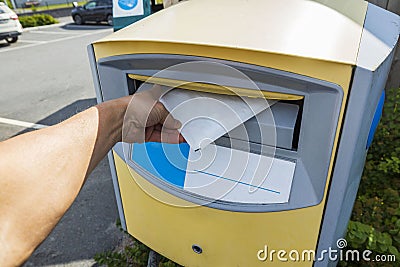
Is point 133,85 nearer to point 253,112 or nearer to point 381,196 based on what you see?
point 253,112

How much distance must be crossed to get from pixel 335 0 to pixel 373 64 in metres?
0.49

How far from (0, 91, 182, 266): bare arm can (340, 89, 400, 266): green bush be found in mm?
1075

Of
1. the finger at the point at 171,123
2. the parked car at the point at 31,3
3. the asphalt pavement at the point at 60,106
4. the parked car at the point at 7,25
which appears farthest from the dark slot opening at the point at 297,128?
the parked car at the point at 31,3

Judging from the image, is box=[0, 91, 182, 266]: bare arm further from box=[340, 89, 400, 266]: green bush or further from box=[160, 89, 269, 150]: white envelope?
box=[340, 89, 400, 266]: green bush

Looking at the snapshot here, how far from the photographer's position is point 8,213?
2.08 feet

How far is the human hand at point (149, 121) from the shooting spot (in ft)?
3.37

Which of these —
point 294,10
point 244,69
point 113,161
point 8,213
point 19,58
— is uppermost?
point 294,10

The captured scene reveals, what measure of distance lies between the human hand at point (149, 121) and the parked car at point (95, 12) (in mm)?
11457

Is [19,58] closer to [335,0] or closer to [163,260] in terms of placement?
[163,260]

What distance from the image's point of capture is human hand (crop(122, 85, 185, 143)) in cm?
103

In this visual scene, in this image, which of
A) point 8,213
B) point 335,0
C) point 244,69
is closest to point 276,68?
point 244,69

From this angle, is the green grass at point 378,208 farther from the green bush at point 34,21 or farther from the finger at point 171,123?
the green bush at point 34,21

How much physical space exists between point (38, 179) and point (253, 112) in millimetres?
585

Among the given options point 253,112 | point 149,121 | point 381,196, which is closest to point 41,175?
point 149,121
